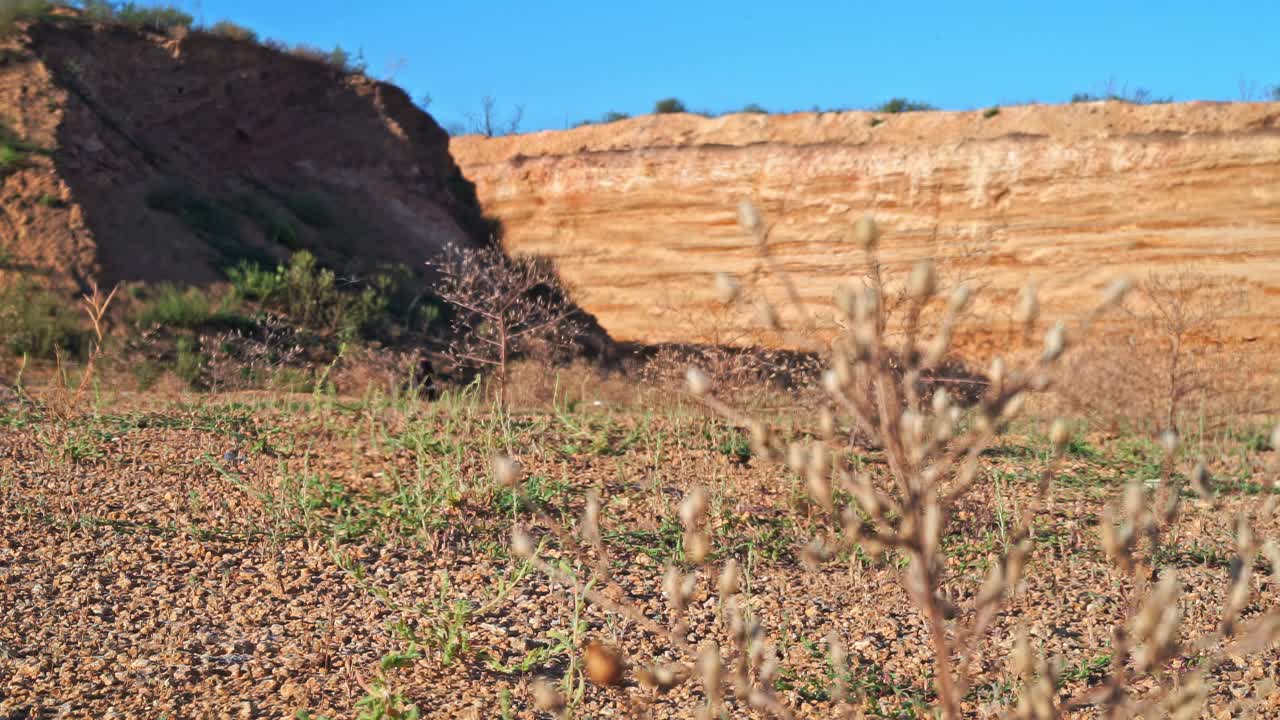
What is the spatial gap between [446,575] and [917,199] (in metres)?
12.3

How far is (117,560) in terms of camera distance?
279 cm

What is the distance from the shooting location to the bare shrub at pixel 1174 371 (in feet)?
24.0

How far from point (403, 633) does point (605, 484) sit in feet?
4.55

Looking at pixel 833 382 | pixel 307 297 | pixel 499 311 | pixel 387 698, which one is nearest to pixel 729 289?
pixel 833 382

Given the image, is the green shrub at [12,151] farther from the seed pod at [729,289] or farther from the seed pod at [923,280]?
the seed pod at [923,280]

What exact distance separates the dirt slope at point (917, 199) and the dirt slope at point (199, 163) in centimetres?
190

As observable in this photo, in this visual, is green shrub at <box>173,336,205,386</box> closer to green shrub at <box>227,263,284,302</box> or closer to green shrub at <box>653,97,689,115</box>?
green shrub at <box>227,263,284,302</box>

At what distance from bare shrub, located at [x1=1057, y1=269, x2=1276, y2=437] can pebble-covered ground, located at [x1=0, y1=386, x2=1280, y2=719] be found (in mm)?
2792

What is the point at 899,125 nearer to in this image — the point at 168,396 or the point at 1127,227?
the point at 1127,227

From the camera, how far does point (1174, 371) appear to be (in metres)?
6.92

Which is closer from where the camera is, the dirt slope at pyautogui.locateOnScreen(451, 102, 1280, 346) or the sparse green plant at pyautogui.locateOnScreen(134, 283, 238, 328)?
the sparse green plant at pyautogui.locateOnScreen(134, 283, 238, 328)

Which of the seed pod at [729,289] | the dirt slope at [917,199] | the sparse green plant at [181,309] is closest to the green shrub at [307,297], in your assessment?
the sparse green plant at [181,309]

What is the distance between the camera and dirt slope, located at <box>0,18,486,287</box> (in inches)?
389

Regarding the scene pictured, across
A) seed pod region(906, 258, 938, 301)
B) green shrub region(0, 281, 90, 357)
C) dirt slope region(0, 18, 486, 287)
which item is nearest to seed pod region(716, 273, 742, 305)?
seed pod region(906, 258, 938, 301)
